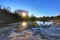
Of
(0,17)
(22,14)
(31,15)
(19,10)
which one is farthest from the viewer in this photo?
(22,14)

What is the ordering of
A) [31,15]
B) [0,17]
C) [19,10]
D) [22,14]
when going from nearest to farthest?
[0,17], [31,15], [19,10], [22,14]

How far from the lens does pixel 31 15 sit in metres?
71.9

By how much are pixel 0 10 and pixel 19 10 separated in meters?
34.4

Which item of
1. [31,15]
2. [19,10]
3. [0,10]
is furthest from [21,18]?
[0,10]

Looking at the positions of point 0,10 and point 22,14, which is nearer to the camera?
point 0,10

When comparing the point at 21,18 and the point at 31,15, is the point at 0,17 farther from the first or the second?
the point at 21,18

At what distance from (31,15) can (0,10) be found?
85.2 ft

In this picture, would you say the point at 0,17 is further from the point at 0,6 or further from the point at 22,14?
the point at 22,14

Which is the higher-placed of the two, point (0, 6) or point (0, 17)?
point (0, 6)

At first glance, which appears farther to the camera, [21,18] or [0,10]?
[21,18]

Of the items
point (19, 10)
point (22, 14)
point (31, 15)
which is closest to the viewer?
point (31, 15)

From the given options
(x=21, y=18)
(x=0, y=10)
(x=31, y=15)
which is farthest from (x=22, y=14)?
(x=0, y=10)

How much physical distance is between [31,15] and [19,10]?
1224 cm

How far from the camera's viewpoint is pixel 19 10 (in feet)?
269
